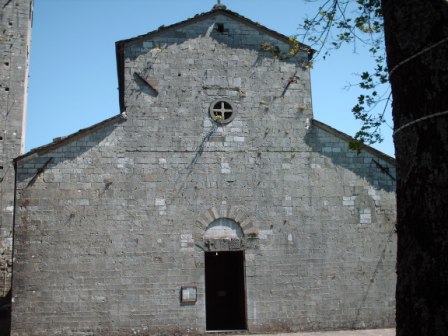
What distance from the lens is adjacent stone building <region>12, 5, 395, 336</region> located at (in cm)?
1131

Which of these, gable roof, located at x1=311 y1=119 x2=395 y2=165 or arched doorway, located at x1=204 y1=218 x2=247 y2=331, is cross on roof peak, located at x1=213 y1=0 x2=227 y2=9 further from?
arched doorway, located at x1=204 y1=218 x2=247 y2=331

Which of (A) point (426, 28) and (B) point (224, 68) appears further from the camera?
(B) point (224, 68)

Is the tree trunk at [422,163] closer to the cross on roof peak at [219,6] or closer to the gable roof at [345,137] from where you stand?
the gable roof at [345,137]

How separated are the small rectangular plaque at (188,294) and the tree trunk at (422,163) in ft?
29.2

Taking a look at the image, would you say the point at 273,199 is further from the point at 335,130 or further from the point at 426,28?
the point at 426,28

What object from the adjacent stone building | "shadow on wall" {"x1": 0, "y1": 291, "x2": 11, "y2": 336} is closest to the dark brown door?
the adjacent stone building

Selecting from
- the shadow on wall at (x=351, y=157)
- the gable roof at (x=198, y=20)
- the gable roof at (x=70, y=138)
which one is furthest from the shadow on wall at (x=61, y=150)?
the shadow on wall at (x=351, y=157)

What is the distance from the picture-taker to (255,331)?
1169 cm

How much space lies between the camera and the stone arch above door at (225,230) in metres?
12.0

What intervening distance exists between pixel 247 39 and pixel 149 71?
2914 millimetres

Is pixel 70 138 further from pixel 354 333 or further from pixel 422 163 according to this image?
pixel 422 163

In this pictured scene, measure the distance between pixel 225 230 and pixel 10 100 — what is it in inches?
526

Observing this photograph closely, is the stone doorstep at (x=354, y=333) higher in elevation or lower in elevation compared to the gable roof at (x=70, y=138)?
lower

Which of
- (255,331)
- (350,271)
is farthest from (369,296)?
(255,331)
